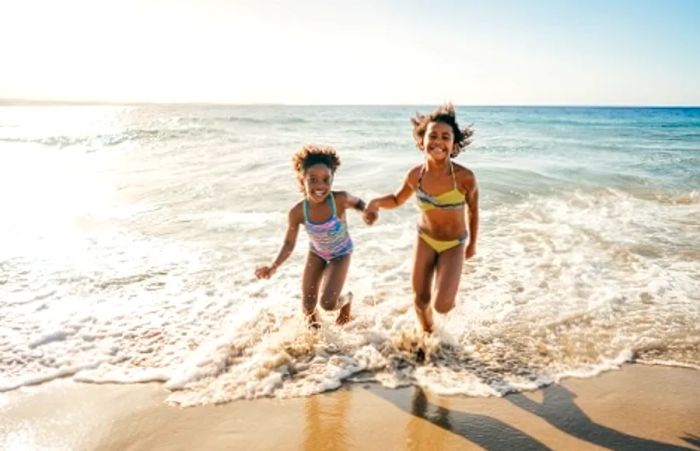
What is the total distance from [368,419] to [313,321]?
4.94 ft

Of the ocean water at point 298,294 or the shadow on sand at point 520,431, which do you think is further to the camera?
the ocean water at point 298,294

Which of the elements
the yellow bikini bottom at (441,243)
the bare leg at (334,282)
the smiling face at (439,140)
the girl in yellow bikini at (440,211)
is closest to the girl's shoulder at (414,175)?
the girl in yellow bikini at (440,211)

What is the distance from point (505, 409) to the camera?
12.3 ft

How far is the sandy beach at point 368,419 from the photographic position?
11.1 ft

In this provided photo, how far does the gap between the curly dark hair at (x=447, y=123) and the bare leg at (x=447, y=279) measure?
2.87 ft

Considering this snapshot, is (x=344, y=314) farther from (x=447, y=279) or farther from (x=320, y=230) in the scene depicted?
(x=447, y=279)

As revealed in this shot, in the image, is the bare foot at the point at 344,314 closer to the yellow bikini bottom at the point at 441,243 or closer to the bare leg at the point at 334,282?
the bare leg at the point at 334,282

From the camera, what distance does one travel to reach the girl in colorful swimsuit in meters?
4.81

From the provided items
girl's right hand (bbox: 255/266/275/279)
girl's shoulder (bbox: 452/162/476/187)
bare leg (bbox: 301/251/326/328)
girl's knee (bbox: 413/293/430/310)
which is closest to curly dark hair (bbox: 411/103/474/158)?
girl's shoulder (bbox: 452/162/476/187)

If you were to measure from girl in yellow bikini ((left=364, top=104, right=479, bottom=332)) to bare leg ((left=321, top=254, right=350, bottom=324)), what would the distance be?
0.58 metres

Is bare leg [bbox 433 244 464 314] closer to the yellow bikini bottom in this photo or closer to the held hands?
the yellow bikini bottom

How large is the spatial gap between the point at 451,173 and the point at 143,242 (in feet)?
18.8

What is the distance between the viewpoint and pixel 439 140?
14.6ft

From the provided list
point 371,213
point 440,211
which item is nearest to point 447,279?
point 440,211
